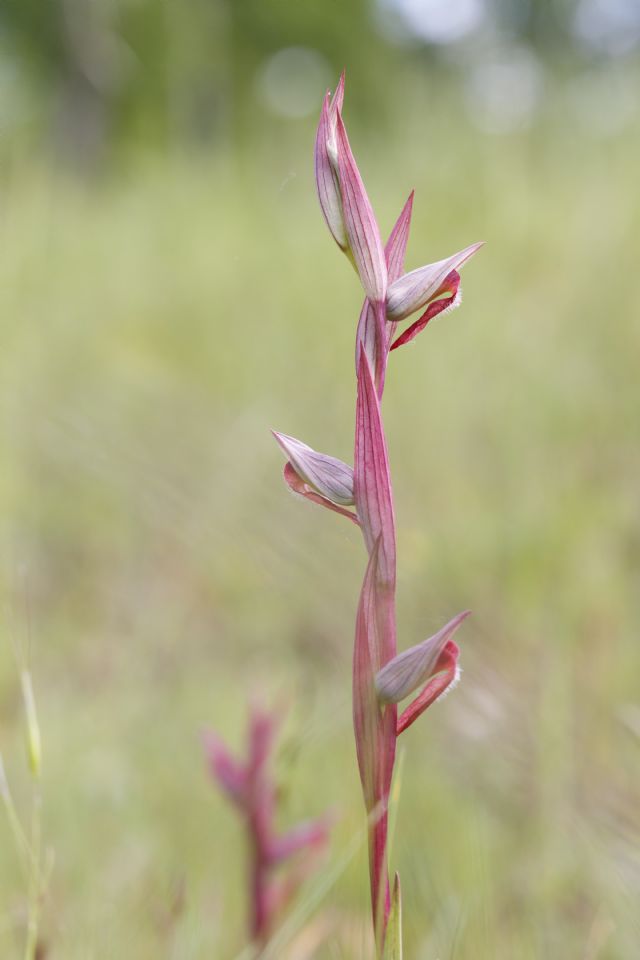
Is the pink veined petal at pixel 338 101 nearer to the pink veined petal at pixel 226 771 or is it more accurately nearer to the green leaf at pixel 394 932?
the green leaf at pixel 394 932

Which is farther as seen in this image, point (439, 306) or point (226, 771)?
point (226, 771)

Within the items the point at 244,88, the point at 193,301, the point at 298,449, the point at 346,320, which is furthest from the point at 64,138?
the point at 298,449

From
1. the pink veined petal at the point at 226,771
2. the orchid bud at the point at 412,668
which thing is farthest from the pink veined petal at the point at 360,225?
the pink veined petal at the point at 226,771

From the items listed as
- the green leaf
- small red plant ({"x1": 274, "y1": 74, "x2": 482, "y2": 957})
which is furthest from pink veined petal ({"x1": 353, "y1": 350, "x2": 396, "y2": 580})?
the green leaf

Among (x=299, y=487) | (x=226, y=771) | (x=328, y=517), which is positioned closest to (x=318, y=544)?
(x=328, y=517)

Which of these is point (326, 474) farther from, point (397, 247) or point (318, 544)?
point (318, 544)

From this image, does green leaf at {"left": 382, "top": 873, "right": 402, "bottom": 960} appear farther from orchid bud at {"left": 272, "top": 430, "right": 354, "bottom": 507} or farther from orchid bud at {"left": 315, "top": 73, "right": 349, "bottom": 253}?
orchid bud at {"left": 315, "top": 73, "right": 349, "bottom": 253}

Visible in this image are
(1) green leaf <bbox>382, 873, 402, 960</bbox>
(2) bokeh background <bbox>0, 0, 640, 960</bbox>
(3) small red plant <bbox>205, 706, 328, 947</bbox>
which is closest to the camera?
(1) green leaf <bbox>382, 873, 402, 960</bbox>

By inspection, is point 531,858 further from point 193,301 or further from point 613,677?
point 193,301
